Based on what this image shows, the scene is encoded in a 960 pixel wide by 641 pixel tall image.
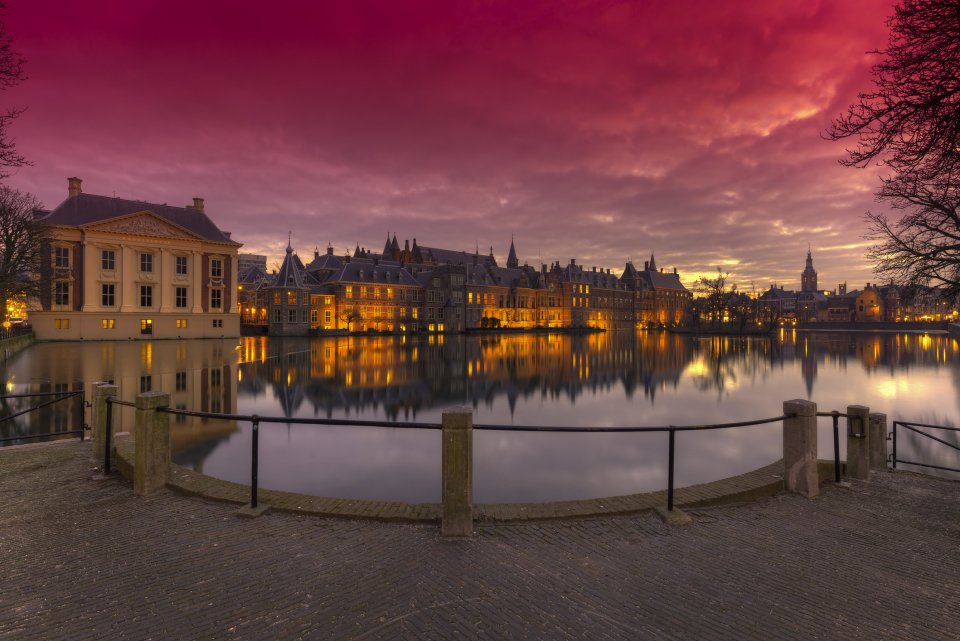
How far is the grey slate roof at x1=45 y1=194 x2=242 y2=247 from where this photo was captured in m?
47.7

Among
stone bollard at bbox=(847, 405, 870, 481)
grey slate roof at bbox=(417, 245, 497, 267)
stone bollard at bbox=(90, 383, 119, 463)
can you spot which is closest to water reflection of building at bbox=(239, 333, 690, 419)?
stone bollard at bbox=(90, 383, 119, 463)

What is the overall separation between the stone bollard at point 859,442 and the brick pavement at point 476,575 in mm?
1070

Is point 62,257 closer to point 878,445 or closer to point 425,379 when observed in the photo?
point 425,379

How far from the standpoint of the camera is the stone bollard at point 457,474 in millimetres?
5504

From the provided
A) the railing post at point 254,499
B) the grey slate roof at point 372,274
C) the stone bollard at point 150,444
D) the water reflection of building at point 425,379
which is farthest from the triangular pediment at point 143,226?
the railing post at point 254,499

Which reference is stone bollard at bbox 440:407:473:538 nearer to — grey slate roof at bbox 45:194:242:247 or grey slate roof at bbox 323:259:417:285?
grey slate roof at bbox 45:194:242:247

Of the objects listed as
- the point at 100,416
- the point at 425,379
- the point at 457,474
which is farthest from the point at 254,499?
the point at 425,379

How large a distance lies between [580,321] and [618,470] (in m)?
111

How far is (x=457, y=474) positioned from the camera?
18.4 ft

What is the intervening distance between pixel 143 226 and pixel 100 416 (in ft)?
177

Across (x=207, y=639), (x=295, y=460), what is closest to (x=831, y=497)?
(x=207, y=639)

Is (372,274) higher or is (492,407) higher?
(372,274)

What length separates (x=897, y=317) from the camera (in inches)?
5782

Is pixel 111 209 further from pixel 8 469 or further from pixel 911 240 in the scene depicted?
pixel 911 240
